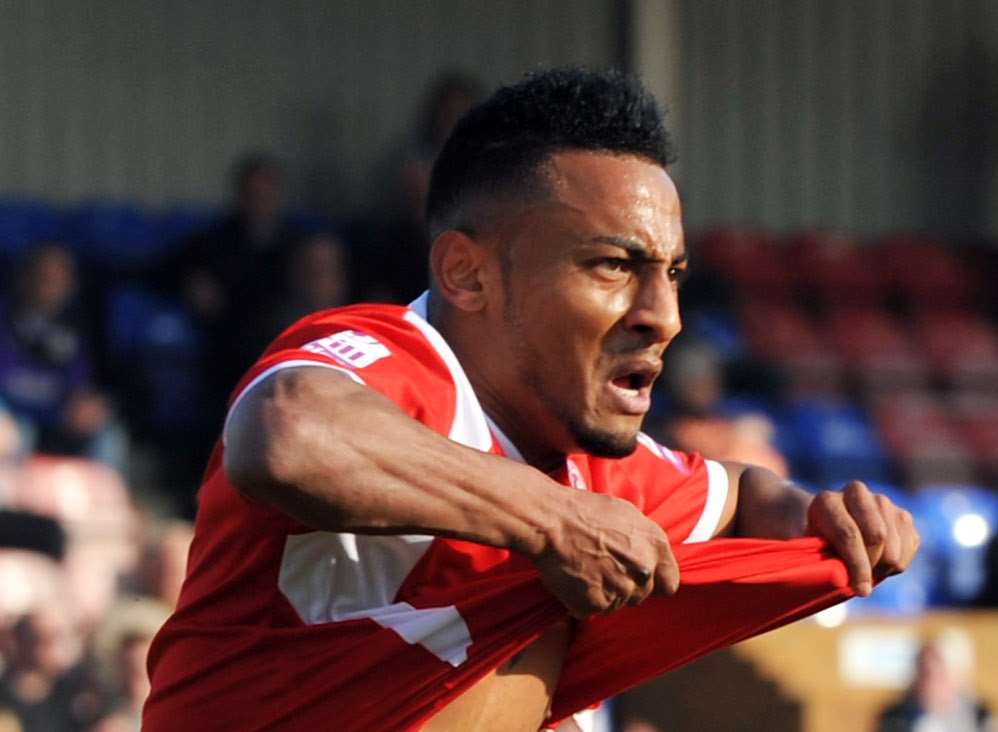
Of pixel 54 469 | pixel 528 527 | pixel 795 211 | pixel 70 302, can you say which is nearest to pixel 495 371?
pixel 528 527

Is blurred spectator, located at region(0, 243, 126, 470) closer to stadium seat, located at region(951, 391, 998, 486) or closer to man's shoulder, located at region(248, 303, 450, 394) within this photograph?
man's shoulder, located at region(248, 303, 450, 394)

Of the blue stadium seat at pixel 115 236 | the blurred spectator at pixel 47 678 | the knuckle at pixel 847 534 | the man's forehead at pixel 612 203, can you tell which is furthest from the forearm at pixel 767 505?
the blue stadium seat at pixel 115 236

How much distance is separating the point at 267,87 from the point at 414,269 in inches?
97.1

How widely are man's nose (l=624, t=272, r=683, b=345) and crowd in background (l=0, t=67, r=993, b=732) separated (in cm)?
324

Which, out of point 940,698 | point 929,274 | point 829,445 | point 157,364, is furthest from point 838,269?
point 940,698

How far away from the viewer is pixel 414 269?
25.9ft

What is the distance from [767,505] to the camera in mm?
3000

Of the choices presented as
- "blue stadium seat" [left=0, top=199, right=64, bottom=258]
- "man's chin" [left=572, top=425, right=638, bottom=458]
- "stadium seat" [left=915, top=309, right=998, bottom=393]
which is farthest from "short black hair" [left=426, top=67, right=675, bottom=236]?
"stadium seat" [left=915, top=309, right=998, bottom=393]

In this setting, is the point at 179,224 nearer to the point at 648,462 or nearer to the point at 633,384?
the point at 648,462

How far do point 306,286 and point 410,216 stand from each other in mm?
1069

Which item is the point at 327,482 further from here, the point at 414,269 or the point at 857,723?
the point at 414,269

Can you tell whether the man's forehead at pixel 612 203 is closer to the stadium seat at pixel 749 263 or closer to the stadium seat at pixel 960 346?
the stadium seat at pixel 749 263

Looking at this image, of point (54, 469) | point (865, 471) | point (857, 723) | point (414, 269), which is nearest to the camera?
point (857, 723)

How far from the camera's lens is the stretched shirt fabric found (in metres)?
2.51
